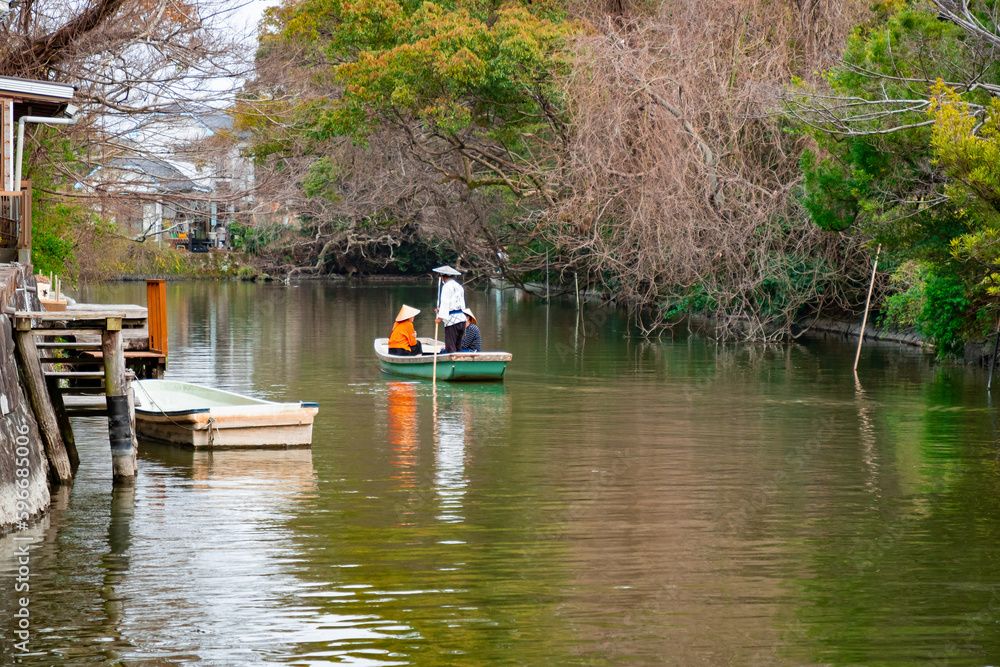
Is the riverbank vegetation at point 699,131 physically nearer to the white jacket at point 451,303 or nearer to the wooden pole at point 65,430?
the white jacket at point 451,303

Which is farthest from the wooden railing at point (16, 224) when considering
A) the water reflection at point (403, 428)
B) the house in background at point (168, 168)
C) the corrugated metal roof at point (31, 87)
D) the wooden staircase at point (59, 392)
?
the water reflection at point (403, 428)

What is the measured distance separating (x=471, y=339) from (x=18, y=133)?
27.5 ft

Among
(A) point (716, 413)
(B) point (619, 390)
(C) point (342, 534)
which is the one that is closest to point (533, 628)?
Answer: (C) point (342, 534)

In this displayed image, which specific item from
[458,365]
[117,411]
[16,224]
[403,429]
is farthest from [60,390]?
[458,365]

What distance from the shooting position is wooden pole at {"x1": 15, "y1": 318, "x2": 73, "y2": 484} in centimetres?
1197

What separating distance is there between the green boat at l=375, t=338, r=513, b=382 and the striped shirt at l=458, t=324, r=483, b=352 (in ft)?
2.18

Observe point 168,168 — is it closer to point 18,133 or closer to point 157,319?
point 157,319

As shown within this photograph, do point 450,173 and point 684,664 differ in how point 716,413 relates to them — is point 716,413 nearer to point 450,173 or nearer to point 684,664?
point 684,664

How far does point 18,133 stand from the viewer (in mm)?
→ 18891

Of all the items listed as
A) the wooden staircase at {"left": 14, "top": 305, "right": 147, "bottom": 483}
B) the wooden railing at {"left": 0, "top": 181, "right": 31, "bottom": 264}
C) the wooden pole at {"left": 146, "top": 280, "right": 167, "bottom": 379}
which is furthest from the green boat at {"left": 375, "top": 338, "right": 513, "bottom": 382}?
the wooden staircase at {"left": 14, "top": 305, "right": 147, "bottom": 483}

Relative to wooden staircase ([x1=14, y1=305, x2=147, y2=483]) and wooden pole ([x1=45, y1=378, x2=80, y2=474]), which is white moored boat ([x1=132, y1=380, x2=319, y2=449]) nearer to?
wooden staircase ([x1=14, y1=305, x2=147, y2=483])

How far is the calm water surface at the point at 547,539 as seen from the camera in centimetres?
796

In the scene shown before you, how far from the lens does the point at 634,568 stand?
9.55 m

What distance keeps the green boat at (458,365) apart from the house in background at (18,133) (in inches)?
267
